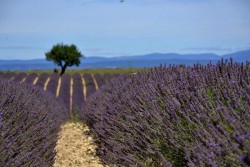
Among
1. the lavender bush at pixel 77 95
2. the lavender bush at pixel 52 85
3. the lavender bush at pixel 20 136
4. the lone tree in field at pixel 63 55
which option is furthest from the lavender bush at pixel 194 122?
the lone tree in field at pixel 63 55

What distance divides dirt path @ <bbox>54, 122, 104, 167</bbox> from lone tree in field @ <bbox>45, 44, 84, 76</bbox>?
4481 centimetres

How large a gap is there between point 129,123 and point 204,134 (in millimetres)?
1679

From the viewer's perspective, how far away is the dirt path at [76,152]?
648cm

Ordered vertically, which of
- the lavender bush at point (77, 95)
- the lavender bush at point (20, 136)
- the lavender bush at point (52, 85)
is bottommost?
the lavender bush at point (77, 95)

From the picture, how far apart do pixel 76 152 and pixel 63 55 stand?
47337 mm

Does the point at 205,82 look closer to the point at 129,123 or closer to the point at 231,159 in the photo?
the point at 129,123

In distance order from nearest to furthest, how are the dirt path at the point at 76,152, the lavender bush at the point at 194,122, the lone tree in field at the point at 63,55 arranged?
the lavender bush at the point at 194,122, the dirt path at the point at 76,152, the lone tree in field at the point at 63,55

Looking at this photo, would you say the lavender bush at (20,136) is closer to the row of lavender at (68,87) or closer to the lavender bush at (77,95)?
→ the lavender bush at (77,95)

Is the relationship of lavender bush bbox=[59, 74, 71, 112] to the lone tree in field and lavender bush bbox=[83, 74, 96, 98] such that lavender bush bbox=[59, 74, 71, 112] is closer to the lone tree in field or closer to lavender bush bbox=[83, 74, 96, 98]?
lavender bush bbox=[83, 74, 96, 98]

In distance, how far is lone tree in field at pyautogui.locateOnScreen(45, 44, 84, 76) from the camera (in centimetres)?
5423

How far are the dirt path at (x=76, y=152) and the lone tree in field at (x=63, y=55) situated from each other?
4481cm

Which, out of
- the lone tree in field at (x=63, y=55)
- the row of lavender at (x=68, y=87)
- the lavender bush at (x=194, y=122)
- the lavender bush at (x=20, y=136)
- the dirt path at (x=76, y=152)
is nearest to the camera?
the lavender bush at (x=194, y=122)

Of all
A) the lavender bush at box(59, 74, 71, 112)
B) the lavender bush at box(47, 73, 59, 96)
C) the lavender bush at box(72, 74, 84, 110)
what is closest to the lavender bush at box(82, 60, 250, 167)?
the lavender bush at box(72, 74, 84, 110)

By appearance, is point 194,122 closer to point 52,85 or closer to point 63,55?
point 52,85
